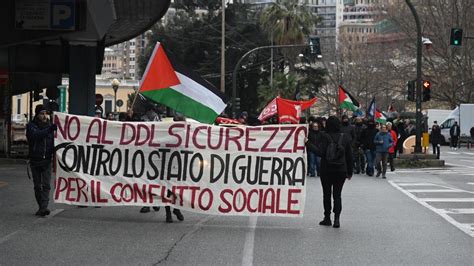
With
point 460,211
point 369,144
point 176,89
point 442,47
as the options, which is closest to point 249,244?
point 176,89

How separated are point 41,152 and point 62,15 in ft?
25.3

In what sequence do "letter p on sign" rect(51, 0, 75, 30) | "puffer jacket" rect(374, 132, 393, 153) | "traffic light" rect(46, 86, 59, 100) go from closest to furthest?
"letter p on sign" rect(51, 0, 75, 30) → "puffer jacket" rect(374, 132, 393, 153) → "traffic light" rect(46, 86, 59, 100)

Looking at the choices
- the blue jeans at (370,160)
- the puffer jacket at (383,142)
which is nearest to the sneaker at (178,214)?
the puffer jacket at (383,142)

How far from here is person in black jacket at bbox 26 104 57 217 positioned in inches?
456

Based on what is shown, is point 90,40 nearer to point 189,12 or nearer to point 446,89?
point 446,89

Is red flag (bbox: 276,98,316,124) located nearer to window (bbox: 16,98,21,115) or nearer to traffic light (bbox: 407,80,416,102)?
traffic light (bbox: 407,80,416,102)

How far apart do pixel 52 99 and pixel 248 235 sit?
28904 mm

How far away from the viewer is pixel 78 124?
11531mm

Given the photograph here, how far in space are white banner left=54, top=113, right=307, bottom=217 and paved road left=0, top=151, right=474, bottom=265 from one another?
40cm

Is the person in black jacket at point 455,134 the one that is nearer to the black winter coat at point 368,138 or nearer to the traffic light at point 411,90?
the traffic light at point 411,90

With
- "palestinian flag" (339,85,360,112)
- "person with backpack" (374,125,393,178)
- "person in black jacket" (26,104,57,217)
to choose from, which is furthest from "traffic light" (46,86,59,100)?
"person in black jacket" (26,104,57,217)

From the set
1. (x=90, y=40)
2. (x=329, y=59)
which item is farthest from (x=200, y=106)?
(x=329, y=59)

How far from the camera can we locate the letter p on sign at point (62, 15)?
18359 mm

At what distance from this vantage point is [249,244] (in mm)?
9602
